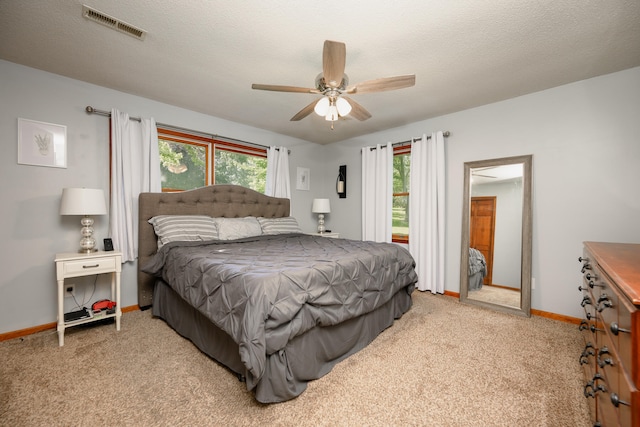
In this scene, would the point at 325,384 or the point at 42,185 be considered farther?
the point at 42,185

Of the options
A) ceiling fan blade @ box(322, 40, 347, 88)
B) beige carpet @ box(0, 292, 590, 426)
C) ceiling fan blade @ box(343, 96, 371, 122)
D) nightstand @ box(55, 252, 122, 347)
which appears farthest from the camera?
ceiling fan blade @ box(343, 96, 371, 122)

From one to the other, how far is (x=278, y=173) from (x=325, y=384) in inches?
133

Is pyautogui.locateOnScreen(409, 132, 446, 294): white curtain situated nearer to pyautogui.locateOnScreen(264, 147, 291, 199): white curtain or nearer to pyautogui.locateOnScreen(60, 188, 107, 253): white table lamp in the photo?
pyautogui.locateOnScreen(264, 147, 291, 199): white curtain

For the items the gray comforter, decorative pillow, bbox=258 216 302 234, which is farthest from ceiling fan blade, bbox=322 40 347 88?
decorative pillow, bbox=258 216 302 234

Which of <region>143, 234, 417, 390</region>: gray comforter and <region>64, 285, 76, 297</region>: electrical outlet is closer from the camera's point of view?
<region>143, 234, 417, 390</region>: gray comforter

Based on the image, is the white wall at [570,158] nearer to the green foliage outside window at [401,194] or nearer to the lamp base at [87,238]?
the green foliage outside window at [401,194]

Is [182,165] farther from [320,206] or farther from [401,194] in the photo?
[401,194]

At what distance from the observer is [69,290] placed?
2.74m

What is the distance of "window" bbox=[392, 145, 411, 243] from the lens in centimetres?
434

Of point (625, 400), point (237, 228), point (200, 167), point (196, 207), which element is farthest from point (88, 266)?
point (625, 400)

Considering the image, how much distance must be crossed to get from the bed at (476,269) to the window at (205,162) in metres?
3.26

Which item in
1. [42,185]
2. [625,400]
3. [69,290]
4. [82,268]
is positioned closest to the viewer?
[625,400]

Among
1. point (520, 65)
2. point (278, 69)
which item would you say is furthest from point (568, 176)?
point (278, 69)

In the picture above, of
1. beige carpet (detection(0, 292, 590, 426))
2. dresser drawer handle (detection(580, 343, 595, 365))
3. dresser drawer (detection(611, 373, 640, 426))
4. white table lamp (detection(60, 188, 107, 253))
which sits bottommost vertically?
beige carpet (detection(0, 292, 590, 426))
